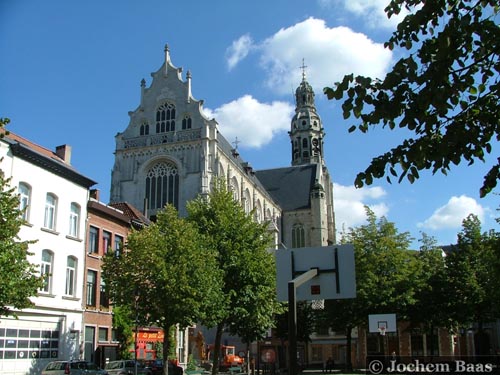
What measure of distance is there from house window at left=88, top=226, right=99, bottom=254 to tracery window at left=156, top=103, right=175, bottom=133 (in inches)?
1245

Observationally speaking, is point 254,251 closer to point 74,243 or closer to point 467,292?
point 74,243

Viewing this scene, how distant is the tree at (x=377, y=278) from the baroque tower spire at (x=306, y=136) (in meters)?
57.5

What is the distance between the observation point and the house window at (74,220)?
31.5 m

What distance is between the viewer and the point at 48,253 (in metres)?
29.6

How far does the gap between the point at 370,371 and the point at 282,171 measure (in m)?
75.6

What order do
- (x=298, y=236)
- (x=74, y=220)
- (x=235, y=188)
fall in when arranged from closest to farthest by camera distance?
1. (x=74, y=220)
2. (x=235, y=188)
3. (x=298, y=236)

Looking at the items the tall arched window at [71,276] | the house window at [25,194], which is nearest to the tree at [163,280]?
the tall arched window at [71,276]

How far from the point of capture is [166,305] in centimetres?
2641

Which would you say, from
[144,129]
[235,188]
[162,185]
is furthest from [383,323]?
[144,129]

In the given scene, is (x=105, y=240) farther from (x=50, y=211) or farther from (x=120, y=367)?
(x=120, y=367)

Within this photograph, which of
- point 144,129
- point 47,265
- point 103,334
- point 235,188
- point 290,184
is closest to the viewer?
point 47,265

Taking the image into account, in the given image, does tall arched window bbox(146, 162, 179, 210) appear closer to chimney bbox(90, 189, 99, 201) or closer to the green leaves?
chimney bbox(90, 189, 99, 201)

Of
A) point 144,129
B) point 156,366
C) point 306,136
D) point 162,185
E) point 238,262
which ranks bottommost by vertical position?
point 156,366

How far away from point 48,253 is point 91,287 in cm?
431
